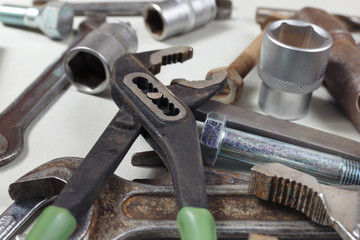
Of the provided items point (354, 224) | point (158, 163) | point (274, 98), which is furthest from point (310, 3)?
point (354, 224)

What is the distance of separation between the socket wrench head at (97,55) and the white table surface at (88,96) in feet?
0.14

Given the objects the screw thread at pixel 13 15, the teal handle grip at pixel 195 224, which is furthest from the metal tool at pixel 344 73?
the screw thread at pixel 13 15

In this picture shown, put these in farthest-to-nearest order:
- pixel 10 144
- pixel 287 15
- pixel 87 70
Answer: pixel 287 15 < pixel 87 70 < pixel 10 144

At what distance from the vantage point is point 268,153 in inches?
35.8

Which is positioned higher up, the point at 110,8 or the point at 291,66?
the point at 291,66

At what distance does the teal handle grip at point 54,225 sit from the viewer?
639mm

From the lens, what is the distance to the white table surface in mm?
1007

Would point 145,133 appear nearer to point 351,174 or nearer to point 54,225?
point 54,225

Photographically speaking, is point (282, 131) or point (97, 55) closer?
point (282, 131)

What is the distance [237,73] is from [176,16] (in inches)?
15.2

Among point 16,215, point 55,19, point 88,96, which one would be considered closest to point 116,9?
point 55,19

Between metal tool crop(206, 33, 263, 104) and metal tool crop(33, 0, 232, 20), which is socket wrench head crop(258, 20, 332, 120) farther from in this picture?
metal tool crop(33, 0, 232, 20)

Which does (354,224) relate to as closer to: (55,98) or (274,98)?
(274,98)

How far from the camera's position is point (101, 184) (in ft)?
2.42
